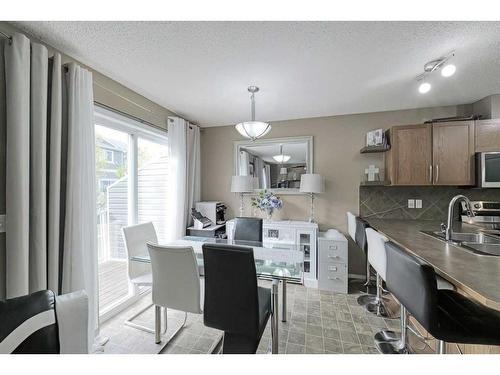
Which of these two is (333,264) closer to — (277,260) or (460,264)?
(277,260)

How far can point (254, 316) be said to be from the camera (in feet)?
4.05

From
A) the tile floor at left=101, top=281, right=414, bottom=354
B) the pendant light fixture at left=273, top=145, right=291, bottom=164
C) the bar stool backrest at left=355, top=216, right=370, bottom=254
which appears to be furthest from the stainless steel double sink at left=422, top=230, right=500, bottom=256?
the pendant light fixture at left=273, top=145, right=291, bottom=164

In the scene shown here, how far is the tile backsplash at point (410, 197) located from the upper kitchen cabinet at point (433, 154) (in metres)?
0.35

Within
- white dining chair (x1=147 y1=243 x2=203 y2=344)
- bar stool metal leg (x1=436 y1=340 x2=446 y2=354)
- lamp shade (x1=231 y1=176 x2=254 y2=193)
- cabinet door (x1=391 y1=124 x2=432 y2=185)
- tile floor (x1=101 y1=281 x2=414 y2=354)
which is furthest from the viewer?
lamp shade (x1=231 y1=176 x2=254 y2=193)

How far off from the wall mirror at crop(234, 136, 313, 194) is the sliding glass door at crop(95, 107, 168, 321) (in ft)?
4.39

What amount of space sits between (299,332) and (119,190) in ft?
7.99

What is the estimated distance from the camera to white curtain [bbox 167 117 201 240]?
2920mm

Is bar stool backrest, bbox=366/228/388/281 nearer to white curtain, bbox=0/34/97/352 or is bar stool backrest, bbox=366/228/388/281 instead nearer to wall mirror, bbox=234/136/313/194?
wall mirror, bbox=234/136/313/194

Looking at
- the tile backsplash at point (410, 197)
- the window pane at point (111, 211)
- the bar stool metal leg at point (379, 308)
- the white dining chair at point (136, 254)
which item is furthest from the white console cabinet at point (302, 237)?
the window pane at point (111, 211)

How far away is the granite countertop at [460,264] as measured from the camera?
2.90ft

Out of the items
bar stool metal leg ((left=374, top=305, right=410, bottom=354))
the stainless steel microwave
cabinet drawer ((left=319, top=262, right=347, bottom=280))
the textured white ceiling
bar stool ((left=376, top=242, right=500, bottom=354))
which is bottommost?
bar stool metal leg ((left=374, top=305, right=410, bottom=354))

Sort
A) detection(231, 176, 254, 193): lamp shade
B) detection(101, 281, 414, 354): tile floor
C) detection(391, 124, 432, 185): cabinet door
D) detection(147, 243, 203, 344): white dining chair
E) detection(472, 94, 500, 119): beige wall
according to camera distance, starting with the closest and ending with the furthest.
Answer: detection(147, 243, 203, 344): white dining chair
detection(101, 281, 414, 354): tile floor
detection(472, 94, 500, 119): beige wall
detection(391, 124, 432, 185): cabinet door
detection(231, 176, 254, 193): lamp shade

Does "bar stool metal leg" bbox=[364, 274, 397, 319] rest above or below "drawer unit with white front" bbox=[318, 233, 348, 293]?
below
